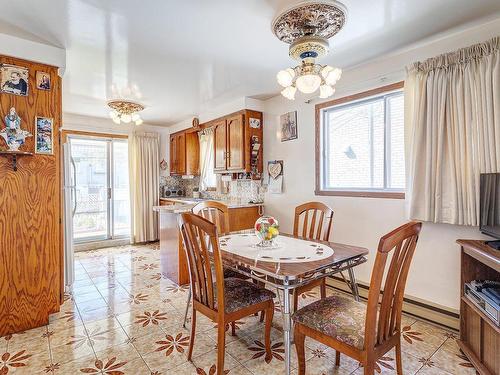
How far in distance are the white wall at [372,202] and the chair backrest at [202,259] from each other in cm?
181

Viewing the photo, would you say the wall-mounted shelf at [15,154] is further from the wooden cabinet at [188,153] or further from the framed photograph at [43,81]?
the wooden cabinet at [188,153]

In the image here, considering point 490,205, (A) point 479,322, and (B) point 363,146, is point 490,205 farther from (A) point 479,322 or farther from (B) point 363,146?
(B) point 363,146

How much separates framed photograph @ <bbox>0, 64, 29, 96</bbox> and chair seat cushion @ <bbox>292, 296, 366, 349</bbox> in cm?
272

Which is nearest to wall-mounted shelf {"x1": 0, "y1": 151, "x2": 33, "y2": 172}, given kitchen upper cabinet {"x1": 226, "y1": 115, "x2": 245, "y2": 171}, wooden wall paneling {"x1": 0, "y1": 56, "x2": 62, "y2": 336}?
wooden wall paneling {"x1": 0, "y1": 56, "x2": 62, "y2": 336}

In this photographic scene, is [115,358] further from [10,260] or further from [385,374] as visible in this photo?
[385,374]

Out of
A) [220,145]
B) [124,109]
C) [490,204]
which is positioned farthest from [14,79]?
[490,204]

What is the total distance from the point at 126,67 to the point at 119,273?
262cm

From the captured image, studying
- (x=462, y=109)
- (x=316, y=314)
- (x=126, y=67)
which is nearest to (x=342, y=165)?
(x=462, y=109)

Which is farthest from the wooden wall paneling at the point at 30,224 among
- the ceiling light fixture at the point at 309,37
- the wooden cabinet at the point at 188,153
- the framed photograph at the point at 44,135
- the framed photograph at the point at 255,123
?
the wooden cabinet at the point at 188,153

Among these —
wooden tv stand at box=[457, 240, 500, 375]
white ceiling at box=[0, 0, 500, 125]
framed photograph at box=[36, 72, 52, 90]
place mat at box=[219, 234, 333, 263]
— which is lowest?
wooden tv stand at box=[457, 240, 500, 375]

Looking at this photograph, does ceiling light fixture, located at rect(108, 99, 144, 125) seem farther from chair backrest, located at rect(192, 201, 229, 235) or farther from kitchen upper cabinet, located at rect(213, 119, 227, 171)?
chair backrest, located at rect(192, 201, 229, 235)

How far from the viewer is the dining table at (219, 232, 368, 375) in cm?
154

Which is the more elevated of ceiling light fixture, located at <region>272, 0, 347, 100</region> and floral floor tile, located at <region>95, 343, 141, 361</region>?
ceiling light fixture, located at <region>272, 0, 347, 100</region>

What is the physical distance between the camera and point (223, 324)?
1.64m
